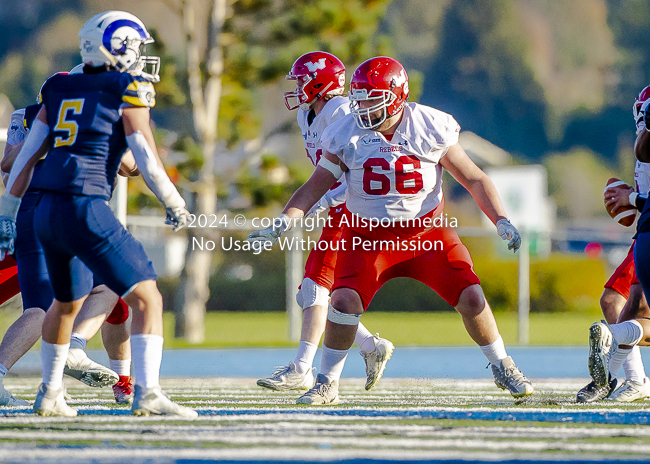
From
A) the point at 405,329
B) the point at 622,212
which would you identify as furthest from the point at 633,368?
the point at 405,329

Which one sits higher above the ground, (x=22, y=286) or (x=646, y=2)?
(x=646, y=2)

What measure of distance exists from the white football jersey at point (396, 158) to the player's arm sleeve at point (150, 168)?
1156mm

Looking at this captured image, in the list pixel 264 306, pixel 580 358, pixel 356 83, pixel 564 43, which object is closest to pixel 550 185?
pixel 564 43

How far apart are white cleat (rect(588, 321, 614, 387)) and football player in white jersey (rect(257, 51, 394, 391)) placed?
1185 millimetres

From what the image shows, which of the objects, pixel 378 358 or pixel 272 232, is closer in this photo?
pixel 272 232

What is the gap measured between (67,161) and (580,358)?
7273 mm

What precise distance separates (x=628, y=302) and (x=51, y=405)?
3074 mm

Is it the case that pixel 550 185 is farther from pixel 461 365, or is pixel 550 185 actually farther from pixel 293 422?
pixel 293 422

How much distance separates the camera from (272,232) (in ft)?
15.9

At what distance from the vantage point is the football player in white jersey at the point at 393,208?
516cm

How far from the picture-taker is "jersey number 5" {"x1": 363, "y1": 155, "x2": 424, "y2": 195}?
5.18 metres

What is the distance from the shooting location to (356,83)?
5.14m

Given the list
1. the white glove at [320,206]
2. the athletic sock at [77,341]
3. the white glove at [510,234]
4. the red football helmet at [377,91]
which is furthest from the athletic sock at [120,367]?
the white glove at [510,234]

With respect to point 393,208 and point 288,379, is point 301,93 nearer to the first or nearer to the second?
→ point 393,208
